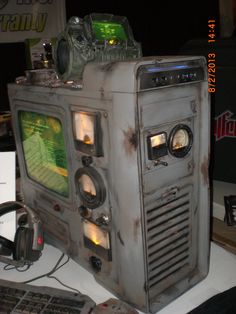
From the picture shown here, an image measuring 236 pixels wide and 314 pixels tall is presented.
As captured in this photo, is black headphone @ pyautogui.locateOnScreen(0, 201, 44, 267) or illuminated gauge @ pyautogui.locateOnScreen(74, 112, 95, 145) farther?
black headphone @ pyautogui.locateOnScreen(0, 201, 44, 267)

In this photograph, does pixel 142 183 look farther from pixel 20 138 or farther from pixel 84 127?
pixel 20 138

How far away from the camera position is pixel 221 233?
Result: 1104mm

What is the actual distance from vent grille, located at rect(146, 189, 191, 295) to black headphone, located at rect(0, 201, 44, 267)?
1.20ft

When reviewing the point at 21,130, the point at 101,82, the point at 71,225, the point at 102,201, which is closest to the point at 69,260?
the point at 71,225

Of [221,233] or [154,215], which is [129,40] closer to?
[154,215]

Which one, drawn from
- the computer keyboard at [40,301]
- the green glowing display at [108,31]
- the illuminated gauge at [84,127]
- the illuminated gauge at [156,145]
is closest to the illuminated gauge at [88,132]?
the illuminated gauge at [84,127]

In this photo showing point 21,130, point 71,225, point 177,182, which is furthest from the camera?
point 21,130

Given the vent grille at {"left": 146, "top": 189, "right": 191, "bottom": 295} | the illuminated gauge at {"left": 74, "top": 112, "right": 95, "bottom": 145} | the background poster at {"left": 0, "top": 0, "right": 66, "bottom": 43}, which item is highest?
the background poster at {"left": 0, "top": 0, "right": 66, "bottom": 43}

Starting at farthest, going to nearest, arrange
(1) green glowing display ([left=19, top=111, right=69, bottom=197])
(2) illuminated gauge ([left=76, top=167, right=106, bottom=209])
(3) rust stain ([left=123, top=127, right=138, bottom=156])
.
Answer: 1. (1) green glowing display ([left=19, top=111, right=69, bottom=197])
2. (2) illuminated gauge ([left=76, top=167, right=106, bottom=209])
3. (3) rust stain ([left=123, top=127, right=138, bottom=156])

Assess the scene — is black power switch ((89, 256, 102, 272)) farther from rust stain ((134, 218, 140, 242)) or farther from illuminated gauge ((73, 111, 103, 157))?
illuminated gauge ((73, 111, 103, 157))

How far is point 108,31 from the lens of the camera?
90cm

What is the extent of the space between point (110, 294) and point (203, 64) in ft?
1.99

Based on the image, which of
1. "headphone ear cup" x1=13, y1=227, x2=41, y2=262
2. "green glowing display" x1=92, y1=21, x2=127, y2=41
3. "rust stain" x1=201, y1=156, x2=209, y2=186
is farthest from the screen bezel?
"rust stain" x1=201, y1=156, x2=209, y2=186

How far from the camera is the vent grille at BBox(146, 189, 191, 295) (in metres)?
0.76
